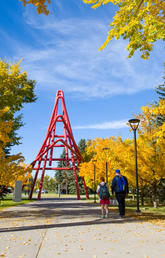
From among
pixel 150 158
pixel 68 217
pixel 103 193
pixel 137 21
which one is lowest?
pixel 68 217

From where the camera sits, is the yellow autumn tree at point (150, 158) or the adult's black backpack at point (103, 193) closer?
the adult's black backpack at point (103, 193)

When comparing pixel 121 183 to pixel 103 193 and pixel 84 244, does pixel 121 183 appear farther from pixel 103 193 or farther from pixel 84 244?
pixel 84 244

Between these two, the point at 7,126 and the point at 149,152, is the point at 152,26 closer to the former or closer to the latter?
the point at 7,126

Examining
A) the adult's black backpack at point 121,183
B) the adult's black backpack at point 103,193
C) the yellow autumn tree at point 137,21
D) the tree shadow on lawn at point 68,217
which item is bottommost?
the tree shadow on lawn at point 68,217

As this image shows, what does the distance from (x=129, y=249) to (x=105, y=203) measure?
16.6ft

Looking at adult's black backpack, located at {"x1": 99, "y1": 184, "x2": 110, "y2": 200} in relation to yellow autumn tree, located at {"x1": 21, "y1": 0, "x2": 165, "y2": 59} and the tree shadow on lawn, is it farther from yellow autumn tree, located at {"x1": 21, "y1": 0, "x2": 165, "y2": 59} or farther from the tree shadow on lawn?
yellow autumn tree, located at {"x1": 21, "y1": 0, "x2": 165, "y2": 59}

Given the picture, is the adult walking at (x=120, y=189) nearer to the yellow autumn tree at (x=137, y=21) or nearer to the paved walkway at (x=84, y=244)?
the paved walkway at (x=84, y=244)

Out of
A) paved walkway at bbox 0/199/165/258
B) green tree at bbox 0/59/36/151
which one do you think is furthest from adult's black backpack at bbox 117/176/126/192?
green tree at bbox 0/59/36/151

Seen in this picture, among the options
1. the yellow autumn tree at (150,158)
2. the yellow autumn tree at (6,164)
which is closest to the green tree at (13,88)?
the yellow autumn tree at (6,164)

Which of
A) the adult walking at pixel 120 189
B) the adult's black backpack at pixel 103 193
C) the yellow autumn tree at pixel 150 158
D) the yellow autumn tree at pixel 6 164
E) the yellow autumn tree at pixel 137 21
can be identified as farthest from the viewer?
the yellow autumn tree at pixel 150 158

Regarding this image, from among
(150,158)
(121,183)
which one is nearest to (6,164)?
(121,183)

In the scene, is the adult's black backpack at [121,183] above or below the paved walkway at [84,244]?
above

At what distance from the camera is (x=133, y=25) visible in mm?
6922

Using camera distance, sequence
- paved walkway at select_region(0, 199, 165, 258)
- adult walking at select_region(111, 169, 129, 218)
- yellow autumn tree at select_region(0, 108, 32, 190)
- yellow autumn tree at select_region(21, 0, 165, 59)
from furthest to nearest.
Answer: yellow autumn tree at select_region(0, 108, 32, 190)
adult walking at select_region(111, 169, 129, 218)
yellow autumn tree at select_region(21, 0, 165, 59)
paved walkway at select_region(0, 199, 165, 258)
